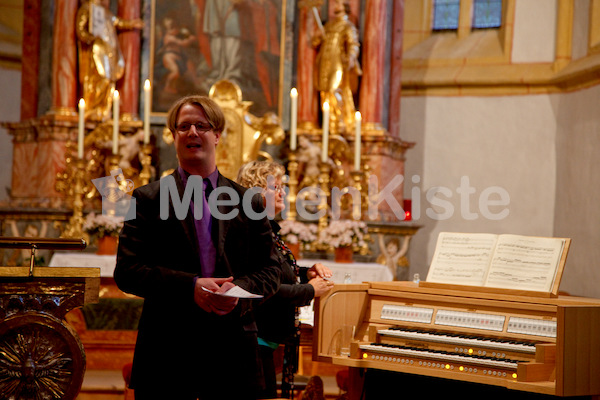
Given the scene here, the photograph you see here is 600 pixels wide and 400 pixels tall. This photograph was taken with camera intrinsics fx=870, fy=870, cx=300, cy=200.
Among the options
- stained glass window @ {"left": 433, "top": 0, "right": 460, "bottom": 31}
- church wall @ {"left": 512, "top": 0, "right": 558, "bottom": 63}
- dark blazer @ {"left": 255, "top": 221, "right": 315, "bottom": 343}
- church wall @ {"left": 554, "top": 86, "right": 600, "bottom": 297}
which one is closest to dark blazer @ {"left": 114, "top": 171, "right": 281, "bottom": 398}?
dark blazer @ {"left": 255, "top": 221, "right": 315, "bottom": 343}

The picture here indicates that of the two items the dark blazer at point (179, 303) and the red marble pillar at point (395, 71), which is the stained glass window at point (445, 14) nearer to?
the red marble pillar at point (395, 71)

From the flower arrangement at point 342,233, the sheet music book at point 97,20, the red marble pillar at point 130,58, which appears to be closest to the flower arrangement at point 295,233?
the flower arrangement at point 342,233

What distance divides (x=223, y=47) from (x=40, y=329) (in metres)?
→ 5.45

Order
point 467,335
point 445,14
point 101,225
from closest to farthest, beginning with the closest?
point 467,335, point 101,225, point 445,14

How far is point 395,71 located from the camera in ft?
28.2

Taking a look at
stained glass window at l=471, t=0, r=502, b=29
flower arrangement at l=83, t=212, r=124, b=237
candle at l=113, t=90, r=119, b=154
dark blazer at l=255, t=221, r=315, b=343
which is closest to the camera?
dark blazer at l=255, t=221, r=315, b=343

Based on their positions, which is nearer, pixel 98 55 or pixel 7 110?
pixel 98 55

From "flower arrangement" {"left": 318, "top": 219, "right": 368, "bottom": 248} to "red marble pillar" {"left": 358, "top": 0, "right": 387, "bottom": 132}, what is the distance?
1300 millimetres

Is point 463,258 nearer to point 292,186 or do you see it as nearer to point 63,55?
point 292,186

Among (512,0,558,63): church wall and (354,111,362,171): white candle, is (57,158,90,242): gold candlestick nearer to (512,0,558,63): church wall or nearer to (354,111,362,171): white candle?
(354,111,362,171): white candle

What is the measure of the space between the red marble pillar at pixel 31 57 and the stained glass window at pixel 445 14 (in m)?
4.82

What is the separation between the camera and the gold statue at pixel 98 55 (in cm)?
793

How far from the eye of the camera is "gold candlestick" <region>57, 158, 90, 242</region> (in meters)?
7.45

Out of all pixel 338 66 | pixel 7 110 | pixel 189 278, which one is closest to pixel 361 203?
pixel 338 66
